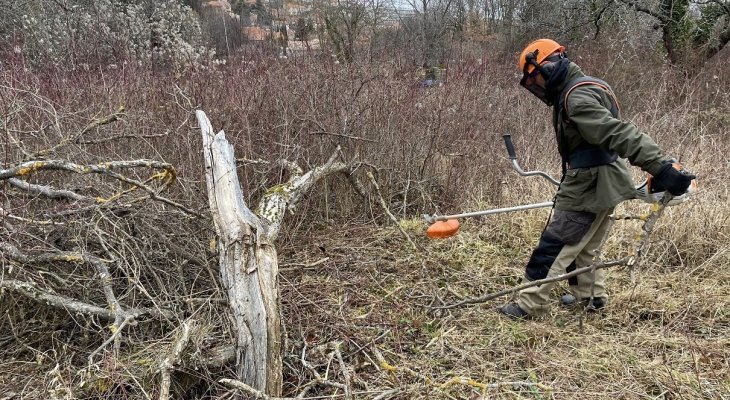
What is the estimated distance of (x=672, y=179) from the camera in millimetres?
2213

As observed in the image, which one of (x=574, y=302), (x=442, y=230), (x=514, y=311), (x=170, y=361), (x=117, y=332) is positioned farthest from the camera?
(x=574, y=302)

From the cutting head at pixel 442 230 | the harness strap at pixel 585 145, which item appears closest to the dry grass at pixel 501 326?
the cutting head at pixel 442 230

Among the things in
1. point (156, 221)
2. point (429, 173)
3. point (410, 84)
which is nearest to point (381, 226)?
point (429, 173)

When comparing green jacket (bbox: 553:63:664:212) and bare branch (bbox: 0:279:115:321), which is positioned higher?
green jacket (bbox: 553:63:664:212)

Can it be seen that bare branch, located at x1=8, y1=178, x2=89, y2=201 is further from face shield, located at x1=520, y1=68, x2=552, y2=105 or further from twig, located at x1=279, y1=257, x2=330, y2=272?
face shield, located at x1=520, y1=68, x2=552, y2=105

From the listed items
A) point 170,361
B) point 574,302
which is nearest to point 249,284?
point 170,361

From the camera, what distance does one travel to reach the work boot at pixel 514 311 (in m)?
2.91

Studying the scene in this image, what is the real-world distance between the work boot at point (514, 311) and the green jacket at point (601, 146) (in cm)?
69

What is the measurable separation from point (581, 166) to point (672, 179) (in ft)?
1.56

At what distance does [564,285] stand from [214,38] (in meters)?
8.23

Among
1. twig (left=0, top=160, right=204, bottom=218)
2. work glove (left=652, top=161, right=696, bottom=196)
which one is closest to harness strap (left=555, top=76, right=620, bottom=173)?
work glove (left=652, top=161, right=696, bottom=196)

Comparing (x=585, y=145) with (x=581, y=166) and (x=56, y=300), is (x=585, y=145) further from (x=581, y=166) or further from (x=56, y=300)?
(x=56, y=300)

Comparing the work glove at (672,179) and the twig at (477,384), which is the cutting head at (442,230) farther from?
the work glove at (672,179)

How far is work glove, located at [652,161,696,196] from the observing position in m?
2.18
